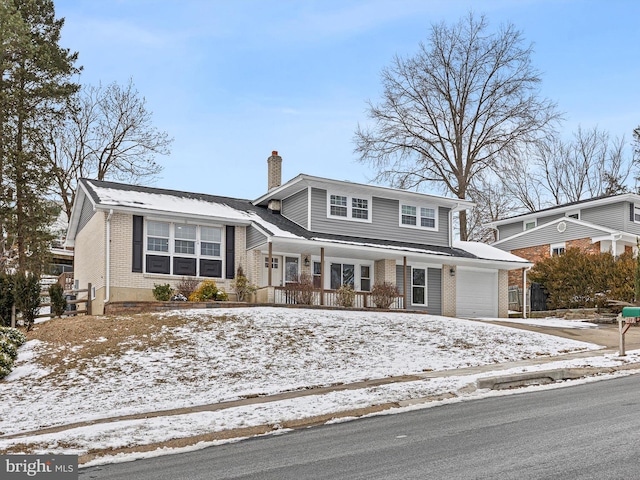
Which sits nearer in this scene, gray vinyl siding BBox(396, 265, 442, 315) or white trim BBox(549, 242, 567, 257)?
gray vinyl siding BBox(396, 265, 442, 315)

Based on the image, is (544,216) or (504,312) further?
(544,216)

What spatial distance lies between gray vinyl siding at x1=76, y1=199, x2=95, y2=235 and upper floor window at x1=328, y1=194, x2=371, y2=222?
883 centimetres

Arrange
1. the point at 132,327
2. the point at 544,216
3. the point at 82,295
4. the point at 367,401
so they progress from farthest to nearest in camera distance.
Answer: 1. the point at 544,216
2. the point at 82,295
3. the point at 132,327
4. the point at 367,401

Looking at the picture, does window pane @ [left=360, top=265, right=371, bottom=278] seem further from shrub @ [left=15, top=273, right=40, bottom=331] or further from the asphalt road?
the asphalt road

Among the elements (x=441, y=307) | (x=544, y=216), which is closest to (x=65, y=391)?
(x=441, y=307)

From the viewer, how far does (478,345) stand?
19312 millimetres

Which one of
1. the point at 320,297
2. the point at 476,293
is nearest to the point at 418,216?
the point at 476,293

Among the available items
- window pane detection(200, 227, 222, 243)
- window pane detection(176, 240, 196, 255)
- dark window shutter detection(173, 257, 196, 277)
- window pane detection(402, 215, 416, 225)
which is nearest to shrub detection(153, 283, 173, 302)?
dark window shutter detection(173, 257, 196, 277)

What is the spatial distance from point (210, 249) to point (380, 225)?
7.18m

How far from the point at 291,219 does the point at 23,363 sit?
13.6m

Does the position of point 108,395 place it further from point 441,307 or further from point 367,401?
point 441,307

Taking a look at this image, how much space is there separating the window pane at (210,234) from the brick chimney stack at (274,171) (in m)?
5.56

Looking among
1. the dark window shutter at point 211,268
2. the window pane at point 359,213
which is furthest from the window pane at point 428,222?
the dark window shutter at point 211,268

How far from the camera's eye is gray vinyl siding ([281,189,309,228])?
27297 millimetres
